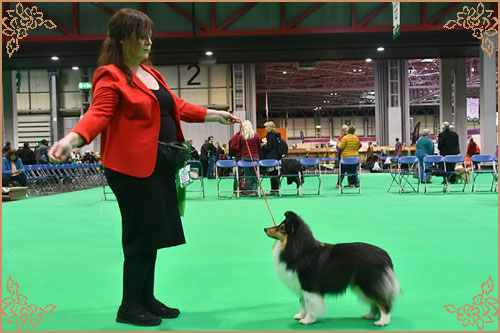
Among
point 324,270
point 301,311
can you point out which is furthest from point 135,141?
point 301,311

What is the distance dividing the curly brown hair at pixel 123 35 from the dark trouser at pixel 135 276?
917mm

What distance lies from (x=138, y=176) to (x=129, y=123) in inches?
10.4

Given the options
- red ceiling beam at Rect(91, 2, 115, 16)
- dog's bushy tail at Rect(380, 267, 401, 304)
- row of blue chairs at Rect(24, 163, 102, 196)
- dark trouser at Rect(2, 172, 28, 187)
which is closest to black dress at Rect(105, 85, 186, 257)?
dog's bushy tail at Rect(380, 267, 401, 304)

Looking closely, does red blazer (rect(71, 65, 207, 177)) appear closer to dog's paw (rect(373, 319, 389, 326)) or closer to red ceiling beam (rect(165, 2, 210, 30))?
dog's paw (rect(373, 319, 389, 326))

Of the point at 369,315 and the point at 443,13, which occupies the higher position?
the point at 443,13

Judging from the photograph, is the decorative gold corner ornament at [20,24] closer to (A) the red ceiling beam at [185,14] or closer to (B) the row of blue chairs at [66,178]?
(A) the red ceiling beam at [185,14]

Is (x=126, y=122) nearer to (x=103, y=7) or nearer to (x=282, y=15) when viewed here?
(x=282, y=15)

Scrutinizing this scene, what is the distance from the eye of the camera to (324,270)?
8.03 feet

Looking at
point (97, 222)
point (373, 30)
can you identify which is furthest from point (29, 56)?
point (373, 30)

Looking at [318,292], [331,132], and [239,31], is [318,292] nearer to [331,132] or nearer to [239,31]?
[239,31]

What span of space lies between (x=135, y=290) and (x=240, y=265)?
4.96 ft

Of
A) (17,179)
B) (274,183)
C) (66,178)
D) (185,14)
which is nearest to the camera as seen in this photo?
(274,183)

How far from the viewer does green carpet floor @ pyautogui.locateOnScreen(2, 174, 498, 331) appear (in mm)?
2641

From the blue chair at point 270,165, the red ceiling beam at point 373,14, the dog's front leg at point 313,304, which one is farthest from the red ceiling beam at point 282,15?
the dog's front leg at point 313,304
